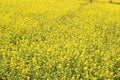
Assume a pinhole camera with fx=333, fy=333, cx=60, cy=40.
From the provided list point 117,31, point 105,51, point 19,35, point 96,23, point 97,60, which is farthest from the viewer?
point 96,23

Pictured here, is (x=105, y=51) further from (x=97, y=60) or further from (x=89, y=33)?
(x=89, y=33)

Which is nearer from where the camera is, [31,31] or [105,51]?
[105,51]

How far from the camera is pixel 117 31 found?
41.6 feet

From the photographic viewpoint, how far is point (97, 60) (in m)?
8.23

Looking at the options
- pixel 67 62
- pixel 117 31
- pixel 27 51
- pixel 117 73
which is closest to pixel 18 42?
pixel 27 51

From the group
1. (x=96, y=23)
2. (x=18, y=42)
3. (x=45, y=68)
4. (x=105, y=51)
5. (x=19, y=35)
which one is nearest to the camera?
(x=45, y=68)

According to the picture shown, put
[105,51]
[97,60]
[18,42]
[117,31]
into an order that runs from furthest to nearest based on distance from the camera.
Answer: [117,31], [18,42], [105,51], [97,60]

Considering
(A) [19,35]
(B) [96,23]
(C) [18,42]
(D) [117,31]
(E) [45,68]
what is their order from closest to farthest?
(E) [45,68] → (C) [18,42] → (A) [19,35] → (D) [117,31] → (B) [96,23]

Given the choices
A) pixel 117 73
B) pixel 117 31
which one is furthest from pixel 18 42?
pixel 117 31

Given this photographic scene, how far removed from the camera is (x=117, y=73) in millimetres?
7543

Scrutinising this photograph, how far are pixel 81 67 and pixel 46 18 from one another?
7338mm

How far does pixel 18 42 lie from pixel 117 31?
4.47 meters

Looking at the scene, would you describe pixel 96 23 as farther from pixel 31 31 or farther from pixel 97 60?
pixel 97 60

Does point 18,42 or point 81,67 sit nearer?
point 81,67
